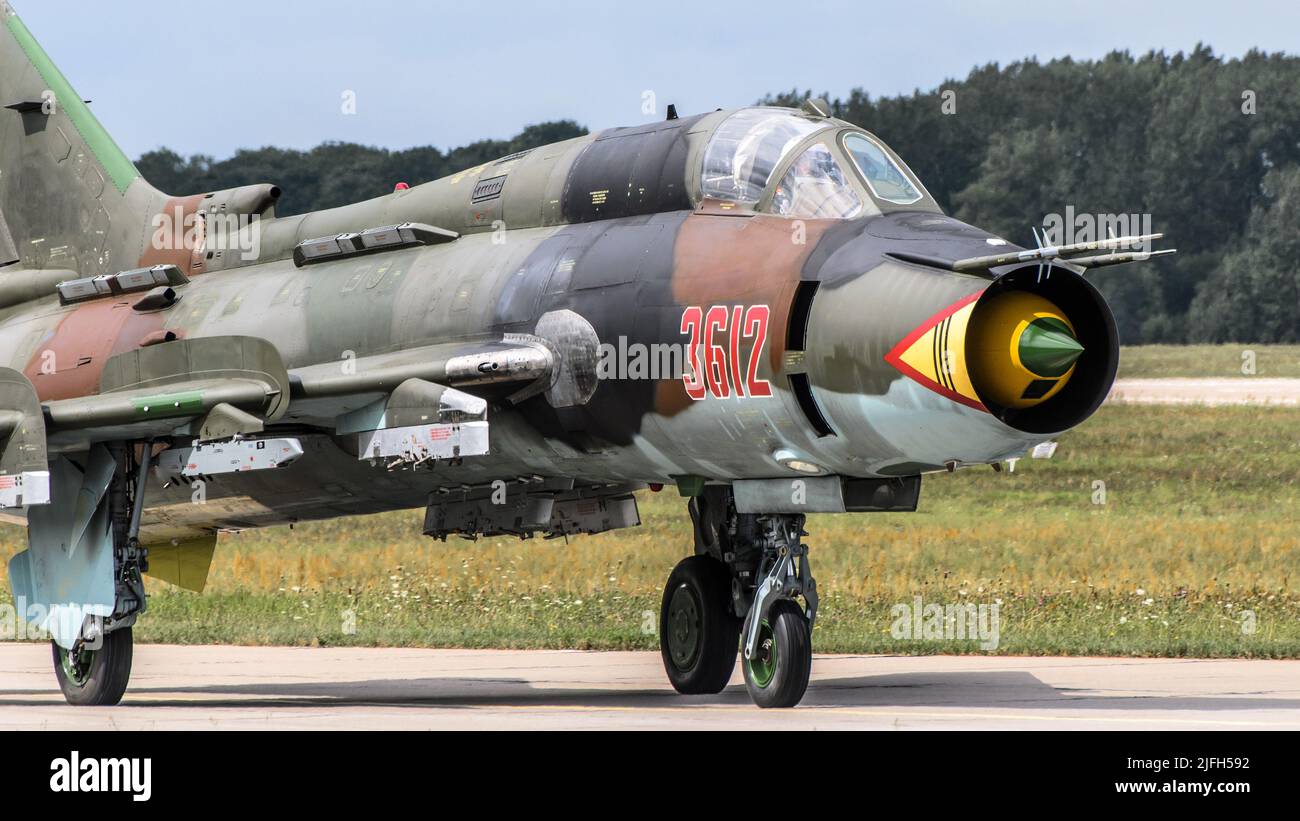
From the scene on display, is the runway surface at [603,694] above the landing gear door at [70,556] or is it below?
below

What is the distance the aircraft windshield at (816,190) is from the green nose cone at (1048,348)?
2183 mm

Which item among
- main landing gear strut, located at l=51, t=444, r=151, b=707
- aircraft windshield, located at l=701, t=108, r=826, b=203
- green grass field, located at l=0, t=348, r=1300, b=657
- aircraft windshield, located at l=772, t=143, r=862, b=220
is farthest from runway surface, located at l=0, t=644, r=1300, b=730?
aircraft windshield, located at l=701, t=108, r=826, b=203

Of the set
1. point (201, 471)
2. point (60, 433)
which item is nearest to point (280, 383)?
point (201, 471)

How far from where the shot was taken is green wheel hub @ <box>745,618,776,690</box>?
14.0 m

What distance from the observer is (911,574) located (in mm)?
27766

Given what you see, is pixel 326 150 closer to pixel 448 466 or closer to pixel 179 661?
pixel 179 661

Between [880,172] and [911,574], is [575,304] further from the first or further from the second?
[911,574]

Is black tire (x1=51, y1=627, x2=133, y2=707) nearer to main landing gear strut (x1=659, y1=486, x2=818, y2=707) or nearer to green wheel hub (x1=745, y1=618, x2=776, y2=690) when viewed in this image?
main landing gear strut (x1=659, y1=486, x2=818, y2=707)

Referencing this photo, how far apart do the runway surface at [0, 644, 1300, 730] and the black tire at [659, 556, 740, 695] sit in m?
0.21

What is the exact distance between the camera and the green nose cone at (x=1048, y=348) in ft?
38.6

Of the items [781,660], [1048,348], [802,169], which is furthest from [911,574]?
[1048,348]

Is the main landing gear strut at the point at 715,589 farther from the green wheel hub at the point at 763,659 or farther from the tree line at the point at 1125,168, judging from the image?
the tree line at the point at 1125,168

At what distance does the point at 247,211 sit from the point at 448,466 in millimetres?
4386

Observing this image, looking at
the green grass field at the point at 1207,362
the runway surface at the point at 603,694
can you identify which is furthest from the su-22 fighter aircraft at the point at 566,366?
the green grass field at the point at 1207,362
